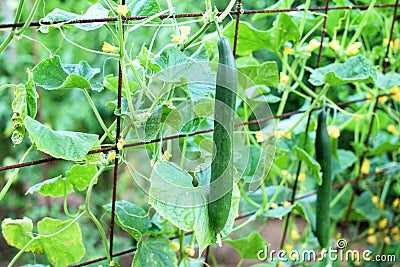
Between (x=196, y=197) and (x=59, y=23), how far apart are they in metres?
0.32

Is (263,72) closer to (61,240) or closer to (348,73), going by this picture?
(348,73)

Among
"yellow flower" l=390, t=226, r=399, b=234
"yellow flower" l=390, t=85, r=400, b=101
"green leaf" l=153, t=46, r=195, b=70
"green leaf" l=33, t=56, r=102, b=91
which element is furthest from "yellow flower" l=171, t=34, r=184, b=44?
"yellow flower" l=390, t=226, r=399, b=234

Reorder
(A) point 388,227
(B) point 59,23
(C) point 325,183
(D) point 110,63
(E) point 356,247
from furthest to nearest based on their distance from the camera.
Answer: (D) point 110,63, (E) point 356,247, (A) point 388,227, (C) point 325,183, (B) point 59,23

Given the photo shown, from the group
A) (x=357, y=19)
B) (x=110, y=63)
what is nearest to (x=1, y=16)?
(x=110, y=63)

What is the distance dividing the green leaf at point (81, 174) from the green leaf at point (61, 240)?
7cm

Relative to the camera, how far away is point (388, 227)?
5.34 ft

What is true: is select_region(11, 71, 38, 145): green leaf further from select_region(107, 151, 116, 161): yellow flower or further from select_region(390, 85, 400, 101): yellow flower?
select_region(390, 85, 400, 101): yellow flower

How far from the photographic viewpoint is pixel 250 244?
3.60 ft

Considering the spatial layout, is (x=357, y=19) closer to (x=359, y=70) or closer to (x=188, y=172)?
(x=359, y=70)

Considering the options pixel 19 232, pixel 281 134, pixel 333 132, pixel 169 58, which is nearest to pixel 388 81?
pixel 333 132

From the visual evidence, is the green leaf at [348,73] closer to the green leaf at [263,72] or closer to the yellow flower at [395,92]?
the green leaf at [263,72]

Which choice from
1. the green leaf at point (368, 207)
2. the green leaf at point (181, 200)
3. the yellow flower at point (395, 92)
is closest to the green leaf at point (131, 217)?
the green leaf at point (181, 200)

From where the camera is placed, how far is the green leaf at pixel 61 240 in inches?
34.7

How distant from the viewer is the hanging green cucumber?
1.07m
